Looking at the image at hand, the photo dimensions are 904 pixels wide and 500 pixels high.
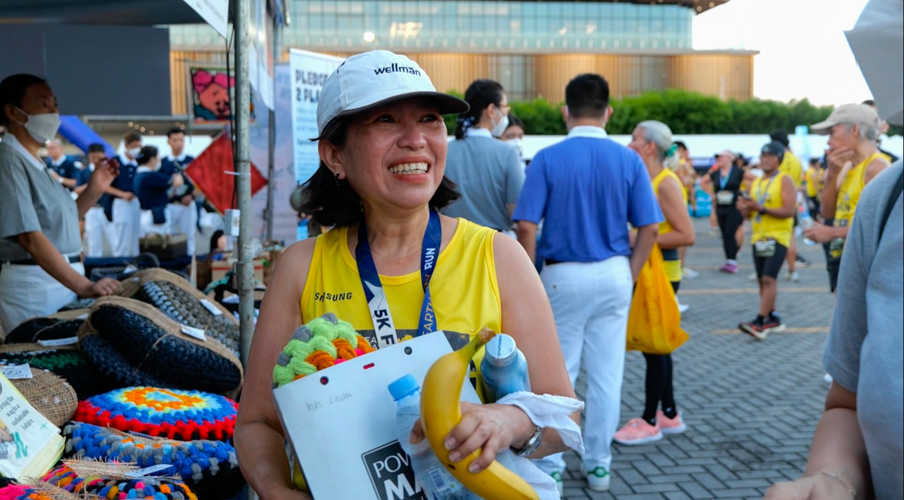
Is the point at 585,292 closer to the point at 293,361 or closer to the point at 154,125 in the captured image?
the point at 293,361

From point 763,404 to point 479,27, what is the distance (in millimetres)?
64522

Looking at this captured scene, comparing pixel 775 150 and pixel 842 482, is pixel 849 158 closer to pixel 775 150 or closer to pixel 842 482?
pixel 775 150

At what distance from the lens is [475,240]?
193cm

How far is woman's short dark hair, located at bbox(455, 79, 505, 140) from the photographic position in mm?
5172

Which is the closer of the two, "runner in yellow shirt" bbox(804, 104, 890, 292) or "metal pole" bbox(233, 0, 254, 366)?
"metal pole" bbox(233, 0, 254, 366)

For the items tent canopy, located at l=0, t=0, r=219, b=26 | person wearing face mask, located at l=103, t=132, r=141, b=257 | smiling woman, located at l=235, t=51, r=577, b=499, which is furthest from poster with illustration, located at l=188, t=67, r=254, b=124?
smiling woman, located at l=235, t=51, r=577, b=499

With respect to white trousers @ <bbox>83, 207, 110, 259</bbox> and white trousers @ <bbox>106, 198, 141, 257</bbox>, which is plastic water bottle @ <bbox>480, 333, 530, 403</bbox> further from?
white trousers @ <bbox>83, 207, 110, 259</bbox>

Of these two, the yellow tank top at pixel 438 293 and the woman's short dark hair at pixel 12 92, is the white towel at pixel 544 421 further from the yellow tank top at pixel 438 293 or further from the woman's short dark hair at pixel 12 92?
the woman's short dark hair at pixel 12 92

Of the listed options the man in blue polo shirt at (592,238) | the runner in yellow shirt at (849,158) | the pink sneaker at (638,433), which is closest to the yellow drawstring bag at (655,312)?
the man in blue polo shirt at (592,238)

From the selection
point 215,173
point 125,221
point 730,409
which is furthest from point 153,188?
point 730,409

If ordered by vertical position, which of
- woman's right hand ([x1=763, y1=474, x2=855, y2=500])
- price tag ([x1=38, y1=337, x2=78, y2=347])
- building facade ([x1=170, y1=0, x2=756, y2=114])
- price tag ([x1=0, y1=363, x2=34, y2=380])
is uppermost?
building facade ([x1=170, y1=0, x2=756, y2=114])

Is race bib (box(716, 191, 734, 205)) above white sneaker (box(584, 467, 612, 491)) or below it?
above

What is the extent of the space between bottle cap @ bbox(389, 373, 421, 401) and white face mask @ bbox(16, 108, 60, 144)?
3.49 metres

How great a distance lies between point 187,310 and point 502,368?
2271 mm
